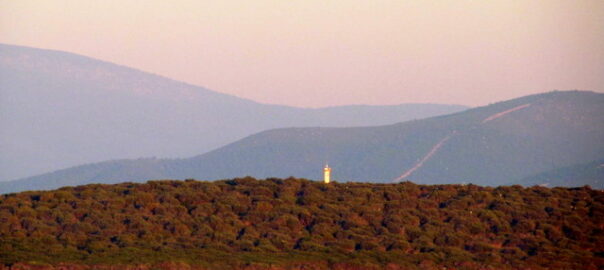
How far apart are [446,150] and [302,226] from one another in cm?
12838

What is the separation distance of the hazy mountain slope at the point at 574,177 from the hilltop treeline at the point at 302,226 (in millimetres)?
76483

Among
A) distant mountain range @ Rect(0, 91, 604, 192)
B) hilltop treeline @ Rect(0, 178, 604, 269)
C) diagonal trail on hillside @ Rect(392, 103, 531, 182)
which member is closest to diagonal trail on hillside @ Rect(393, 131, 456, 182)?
diagonal trail on hillside @ Rect(392, 103, 531, 182)

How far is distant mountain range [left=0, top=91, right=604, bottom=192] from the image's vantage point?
18075cm

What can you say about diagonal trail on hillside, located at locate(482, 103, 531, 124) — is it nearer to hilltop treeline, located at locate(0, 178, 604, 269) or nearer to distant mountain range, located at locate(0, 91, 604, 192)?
distant mountain range, located at locate(0, 91, 604, 192)

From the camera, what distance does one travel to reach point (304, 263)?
50.6 metres

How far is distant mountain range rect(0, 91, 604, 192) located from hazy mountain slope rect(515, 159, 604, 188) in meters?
13.0

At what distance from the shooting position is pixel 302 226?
185 ft

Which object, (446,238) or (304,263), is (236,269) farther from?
(446,238)

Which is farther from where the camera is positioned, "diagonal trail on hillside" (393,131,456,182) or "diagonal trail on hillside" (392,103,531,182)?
"diagonal trail on hillside" (392,103,531,182)

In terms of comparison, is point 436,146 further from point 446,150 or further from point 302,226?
point 302,226

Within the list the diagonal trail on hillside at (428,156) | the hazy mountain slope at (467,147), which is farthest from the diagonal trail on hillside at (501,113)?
the diagonal trail on hillside at (428,156)

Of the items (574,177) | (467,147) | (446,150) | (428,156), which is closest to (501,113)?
(467,147)

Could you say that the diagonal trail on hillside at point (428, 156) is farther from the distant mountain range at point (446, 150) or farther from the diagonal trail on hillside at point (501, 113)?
the diagonal trail on hillside at point (501, 113)

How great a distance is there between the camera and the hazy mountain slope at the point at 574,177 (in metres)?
139
